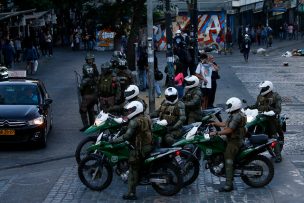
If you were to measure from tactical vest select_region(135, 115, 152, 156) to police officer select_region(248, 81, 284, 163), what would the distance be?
365 centimetres

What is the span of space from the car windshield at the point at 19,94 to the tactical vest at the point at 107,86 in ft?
4.94

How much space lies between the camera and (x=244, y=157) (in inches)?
515

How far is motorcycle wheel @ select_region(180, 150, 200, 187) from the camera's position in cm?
1321

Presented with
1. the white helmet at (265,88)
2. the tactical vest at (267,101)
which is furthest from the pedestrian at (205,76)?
the white helmet at (265,88)

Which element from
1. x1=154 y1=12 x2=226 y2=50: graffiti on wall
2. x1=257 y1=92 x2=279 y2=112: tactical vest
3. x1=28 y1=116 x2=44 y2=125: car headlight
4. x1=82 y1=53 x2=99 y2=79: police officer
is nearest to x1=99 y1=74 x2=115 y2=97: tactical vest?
x1=82 y1=53 x2=99 y2=79: police officer

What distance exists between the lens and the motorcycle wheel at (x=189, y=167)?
1321cm

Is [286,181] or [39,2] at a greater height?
[39,2]

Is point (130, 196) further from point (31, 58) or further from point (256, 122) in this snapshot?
point (31, 58)

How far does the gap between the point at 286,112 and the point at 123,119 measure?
9348mm

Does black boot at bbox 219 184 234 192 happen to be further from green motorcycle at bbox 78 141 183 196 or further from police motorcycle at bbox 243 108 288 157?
police motorcycle at bbox 243 108 288 157

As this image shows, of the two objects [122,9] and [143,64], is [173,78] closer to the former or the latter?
[143,64]

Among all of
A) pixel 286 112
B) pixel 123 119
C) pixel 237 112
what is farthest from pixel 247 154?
pixel 286 112

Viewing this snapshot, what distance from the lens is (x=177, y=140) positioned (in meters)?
13.9

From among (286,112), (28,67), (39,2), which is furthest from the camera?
(39,2)
